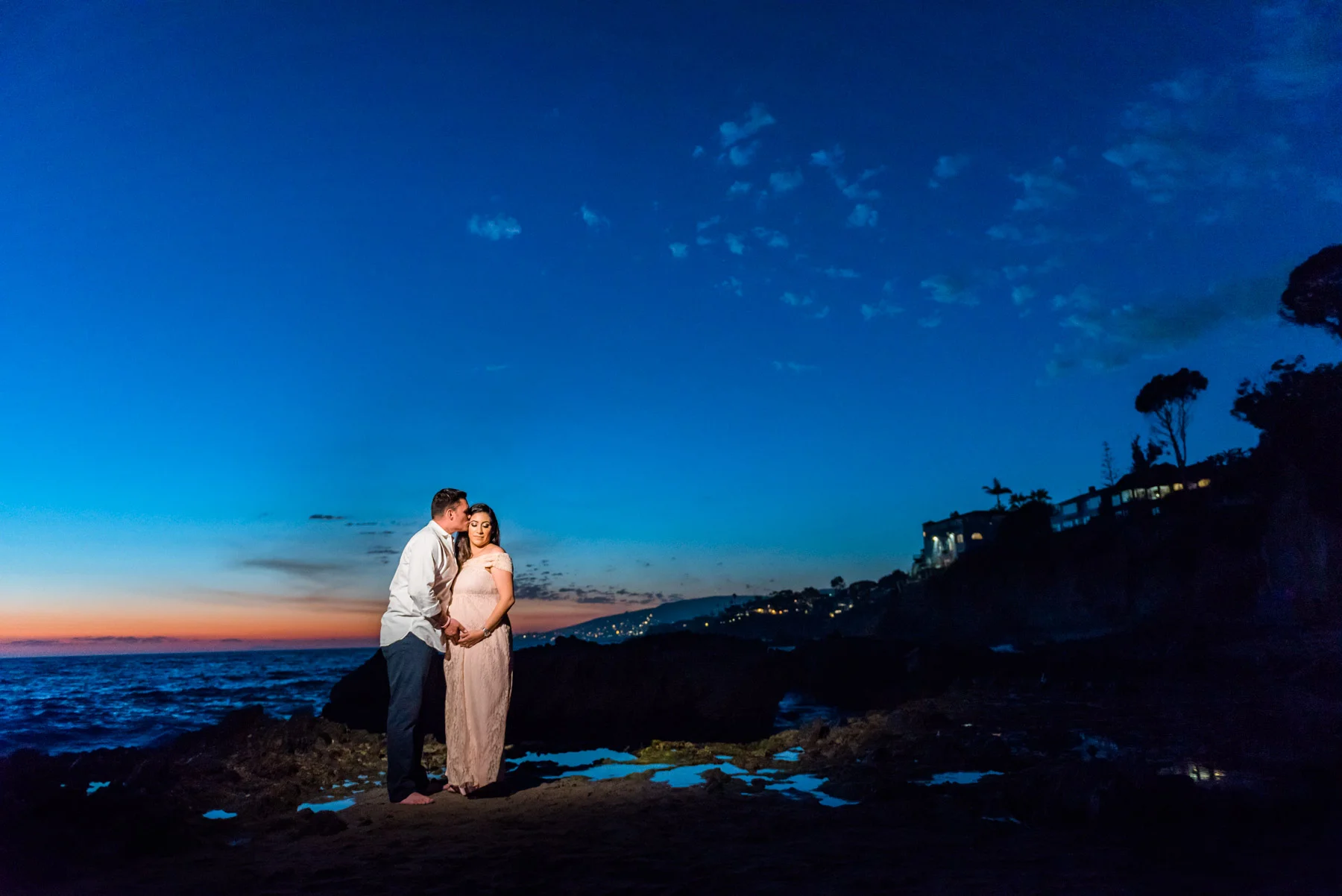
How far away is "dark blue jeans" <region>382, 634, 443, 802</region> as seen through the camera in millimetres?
6137

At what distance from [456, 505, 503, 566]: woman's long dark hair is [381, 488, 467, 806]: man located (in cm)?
39

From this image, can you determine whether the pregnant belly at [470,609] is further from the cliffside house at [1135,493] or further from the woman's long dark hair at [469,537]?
the cliffside house at [1135,493]

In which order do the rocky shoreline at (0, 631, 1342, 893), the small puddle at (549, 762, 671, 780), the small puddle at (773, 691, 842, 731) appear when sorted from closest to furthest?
the rocky shoreline at (0, 631, 1342, 893), the small puddle at (549, 762, 671, 780), the small puddle at (773, 691, 842, 731)

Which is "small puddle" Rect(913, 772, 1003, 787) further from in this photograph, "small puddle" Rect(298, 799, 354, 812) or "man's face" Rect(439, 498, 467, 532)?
"small puddle" Rect(298, 799, 354, 812)

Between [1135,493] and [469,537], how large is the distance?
8209cm

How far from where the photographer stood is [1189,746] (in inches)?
345

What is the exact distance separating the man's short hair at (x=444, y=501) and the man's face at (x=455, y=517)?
0.02 meters

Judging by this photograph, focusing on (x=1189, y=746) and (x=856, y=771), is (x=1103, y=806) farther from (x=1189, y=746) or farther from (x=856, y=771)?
(x=1189, y=746)

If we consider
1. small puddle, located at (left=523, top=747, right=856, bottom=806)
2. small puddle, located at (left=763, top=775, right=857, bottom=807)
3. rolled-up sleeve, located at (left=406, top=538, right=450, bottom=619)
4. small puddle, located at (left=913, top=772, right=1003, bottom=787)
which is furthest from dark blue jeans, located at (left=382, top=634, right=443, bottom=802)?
small puddle, located at (left=913, top=772, right=1003, bottom=787)

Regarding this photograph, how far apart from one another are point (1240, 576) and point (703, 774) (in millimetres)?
48125

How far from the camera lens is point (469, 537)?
22.5 feet

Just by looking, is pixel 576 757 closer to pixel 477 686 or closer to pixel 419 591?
pixel 477 686

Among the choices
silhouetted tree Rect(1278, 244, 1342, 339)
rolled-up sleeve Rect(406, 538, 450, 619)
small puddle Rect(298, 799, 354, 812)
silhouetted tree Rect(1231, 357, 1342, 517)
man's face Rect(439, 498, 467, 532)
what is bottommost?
small puddle Rect(298, 799, 354, 812)

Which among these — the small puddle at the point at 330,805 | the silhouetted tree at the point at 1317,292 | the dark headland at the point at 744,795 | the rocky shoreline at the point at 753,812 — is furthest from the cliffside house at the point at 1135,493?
the small puddle at the point at 330,805
